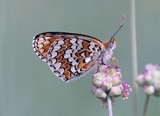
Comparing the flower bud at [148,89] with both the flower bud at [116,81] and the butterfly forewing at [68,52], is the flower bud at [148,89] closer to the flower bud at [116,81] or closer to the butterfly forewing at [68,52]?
the flower bud at [116,81]

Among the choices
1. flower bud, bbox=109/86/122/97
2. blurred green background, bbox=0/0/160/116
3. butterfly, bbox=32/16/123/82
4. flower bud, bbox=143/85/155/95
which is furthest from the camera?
blurred green background, bbox=0/0/160/116

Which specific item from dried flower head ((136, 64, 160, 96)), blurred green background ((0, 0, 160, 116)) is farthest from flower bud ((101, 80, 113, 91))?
blurred green background ((0, 0, 160, 116))

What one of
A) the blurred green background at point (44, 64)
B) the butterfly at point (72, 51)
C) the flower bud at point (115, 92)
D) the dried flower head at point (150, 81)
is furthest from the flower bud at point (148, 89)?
the blurred green background at point (44, 64)

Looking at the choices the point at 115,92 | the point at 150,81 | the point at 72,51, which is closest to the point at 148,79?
the point at 150,81

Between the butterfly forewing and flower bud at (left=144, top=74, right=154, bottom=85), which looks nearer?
flower bud at (left=144, top=74, right=154, bottom=85)

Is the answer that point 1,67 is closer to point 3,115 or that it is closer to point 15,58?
point 15,58

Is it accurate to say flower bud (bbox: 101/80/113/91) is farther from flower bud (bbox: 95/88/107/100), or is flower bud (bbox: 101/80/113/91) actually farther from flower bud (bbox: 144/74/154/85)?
flower bud (bbox: 144/74/154/85)

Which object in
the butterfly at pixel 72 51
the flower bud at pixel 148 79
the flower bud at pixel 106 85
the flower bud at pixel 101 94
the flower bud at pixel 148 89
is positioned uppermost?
the butterfly at pixel 72 51
